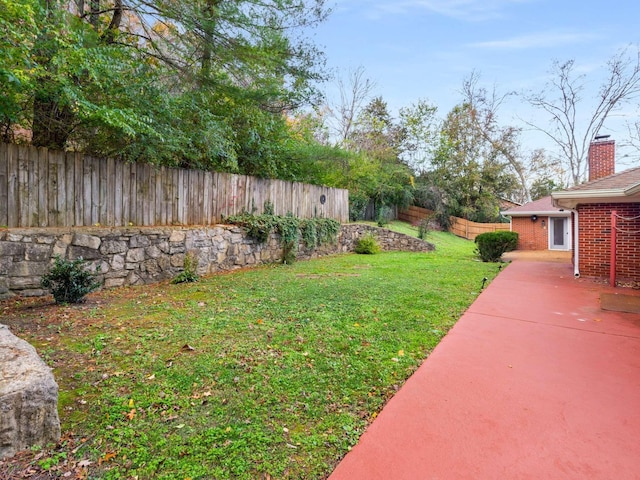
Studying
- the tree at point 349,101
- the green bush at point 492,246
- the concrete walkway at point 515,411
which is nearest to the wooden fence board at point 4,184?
the concrete walkway at point 515,411

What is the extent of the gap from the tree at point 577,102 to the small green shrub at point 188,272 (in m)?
22.7

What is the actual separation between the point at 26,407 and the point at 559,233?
19.9 meters

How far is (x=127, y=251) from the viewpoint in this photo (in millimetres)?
5484

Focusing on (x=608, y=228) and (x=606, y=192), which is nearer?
(x=606, y=192)

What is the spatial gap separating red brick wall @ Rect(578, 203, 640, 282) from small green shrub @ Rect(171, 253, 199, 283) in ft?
28.4

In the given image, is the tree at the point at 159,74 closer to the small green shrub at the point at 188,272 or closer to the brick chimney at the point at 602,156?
the small green shrub at the point at 188,272

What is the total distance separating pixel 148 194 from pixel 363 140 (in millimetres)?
16203

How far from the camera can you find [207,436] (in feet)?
5.99

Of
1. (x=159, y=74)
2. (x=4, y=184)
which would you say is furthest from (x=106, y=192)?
(x=159, y=74)

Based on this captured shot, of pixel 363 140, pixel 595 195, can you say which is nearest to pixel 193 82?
pixel 595 195

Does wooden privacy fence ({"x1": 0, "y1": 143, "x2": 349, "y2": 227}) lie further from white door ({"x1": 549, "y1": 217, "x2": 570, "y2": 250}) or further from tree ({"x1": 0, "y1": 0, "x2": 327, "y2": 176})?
white door ({"x1": 549, "y1": 217, "x2": 570, "y2": 250})

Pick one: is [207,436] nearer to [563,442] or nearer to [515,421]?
[515,421]

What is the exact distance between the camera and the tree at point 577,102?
17188mm

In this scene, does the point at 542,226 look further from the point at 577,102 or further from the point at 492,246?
the point at 577,102
